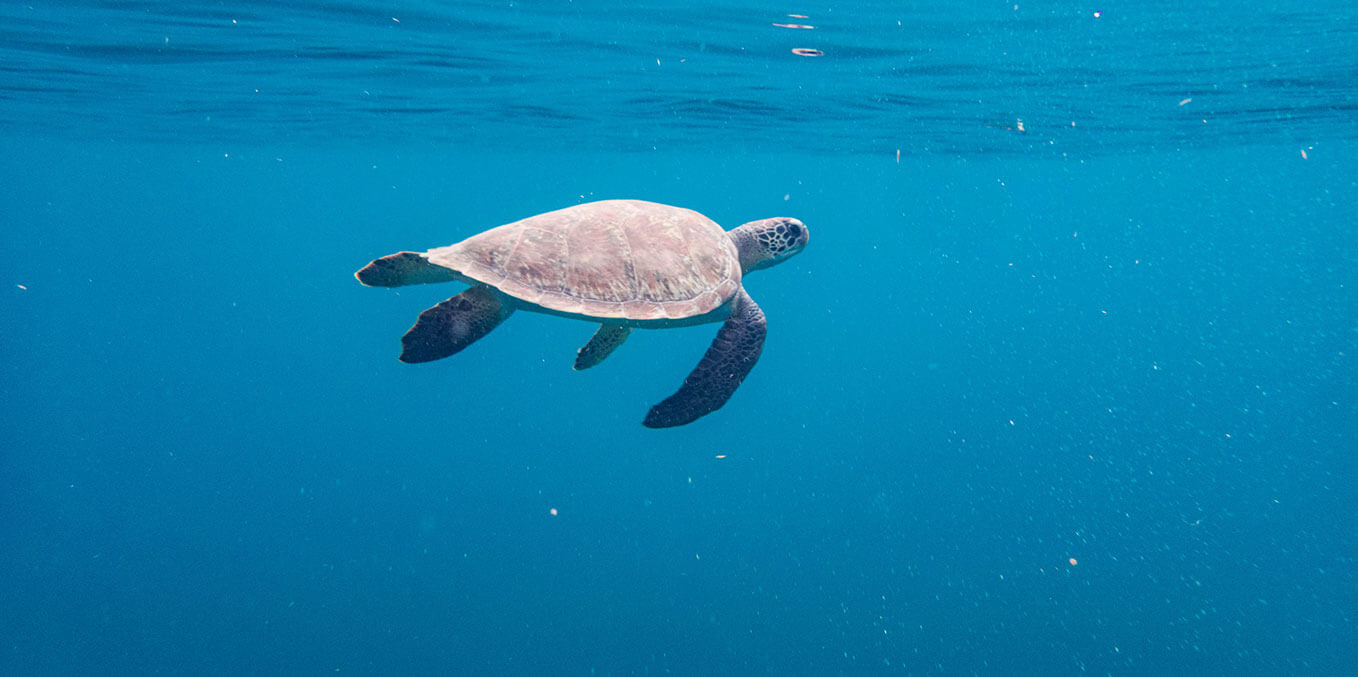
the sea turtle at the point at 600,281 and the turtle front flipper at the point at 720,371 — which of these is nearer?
the sea turtle at the point at 600,281

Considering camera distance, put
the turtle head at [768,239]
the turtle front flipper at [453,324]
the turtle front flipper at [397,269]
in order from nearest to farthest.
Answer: the turtle front flipper at [397,269] → the turtle front flipper at [453,324] → the turtle head at [768,239]

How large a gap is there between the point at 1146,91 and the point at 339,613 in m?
21.5

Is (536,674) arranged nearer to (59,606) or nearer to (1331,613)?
(59,606)

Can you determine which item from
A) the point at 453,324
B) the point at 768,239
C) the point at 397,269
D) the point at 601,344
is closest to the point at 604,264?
the point at 453,324

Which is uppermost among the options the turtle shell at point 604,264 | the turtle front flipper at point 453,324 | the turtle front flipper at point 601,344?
the turtle shell at point 604,264

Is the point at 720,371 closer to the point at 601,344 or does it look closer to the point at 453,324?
the point at 601,344

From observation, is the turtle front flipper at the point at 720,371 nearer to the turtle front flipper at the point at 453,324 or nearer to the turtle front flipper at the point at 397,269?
the turtle front flipper at the point at 453,324

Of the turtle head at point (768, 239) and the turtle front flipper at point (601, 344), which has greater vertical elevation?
the turtle head at point (768, 239)

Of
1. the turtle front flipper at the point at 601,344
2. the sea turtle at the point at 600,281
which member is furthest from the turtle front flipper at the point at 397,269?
the turtle front flipper at the point at 601,344

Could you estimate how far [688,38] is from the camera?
11023 millimetres

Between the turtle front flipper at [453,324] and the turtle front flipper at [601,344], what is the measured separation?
1186mm

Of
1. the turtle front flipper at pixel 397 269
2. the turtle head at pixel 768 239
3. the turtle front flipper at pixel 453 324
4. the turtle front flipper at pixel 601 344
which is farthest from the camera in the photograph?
the turtle head at pixel 768 239

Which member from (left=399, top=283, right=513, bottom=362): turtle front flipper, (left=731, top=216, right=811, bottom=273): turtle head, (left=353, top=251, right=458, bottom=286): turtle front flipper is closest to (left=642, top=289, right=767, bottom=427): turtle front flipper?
(left=731, top=216, right=811, bottom=273): turtle head

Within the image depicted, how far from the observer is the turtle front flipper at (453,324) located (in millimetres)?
5109
